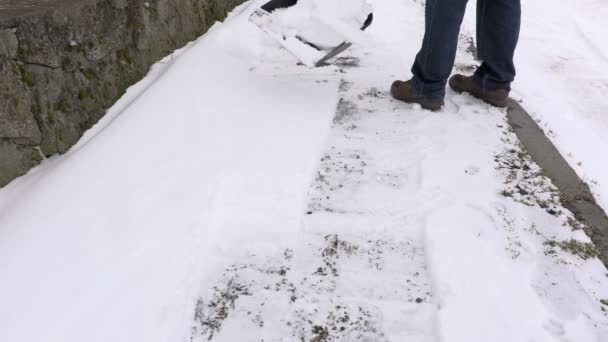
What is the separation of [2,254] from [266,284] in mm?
957

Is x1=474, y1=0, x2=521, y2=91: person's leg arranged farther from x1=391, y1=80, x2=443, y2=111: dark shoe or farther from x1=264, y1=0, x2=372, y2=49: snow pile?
x1=264, y1=0, x2=372, y2=49: snow pile

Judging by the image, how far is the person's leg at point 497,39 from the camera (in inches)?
105

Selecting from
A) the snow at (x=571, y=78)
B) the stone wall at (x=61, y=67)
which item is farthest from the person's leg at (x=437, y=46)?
the stone wall at (x=61, y=67)

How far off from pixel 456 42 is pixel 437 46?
0.40 feet

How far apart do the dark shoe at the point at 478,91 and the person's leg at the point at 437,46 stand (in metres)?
0.28

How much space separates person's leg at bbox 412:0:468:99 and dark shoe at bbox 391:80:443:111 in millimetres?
29

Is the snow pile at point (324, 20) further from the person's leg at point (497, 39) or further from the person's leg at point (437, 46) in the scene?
the person's leg at point (497, 39)

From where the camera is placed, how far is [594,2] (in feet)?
17.4

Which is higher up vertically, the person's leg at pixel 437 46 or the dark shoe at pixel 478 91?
the person's leg at pixel 437 46

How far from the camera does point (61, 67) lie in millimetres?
2188

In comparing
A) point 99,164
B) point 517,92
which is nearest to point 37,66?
point 99,164

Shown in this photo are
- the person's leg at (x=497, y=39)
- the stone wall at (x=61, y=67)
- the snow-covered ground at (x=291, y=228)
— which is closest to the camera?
the snow-covered ground at (x=291, y=228)

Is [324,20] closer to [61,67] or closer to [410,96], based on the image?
[410,96]

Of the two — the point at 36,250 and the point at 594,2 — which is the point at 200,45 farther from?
the point at 594,2
